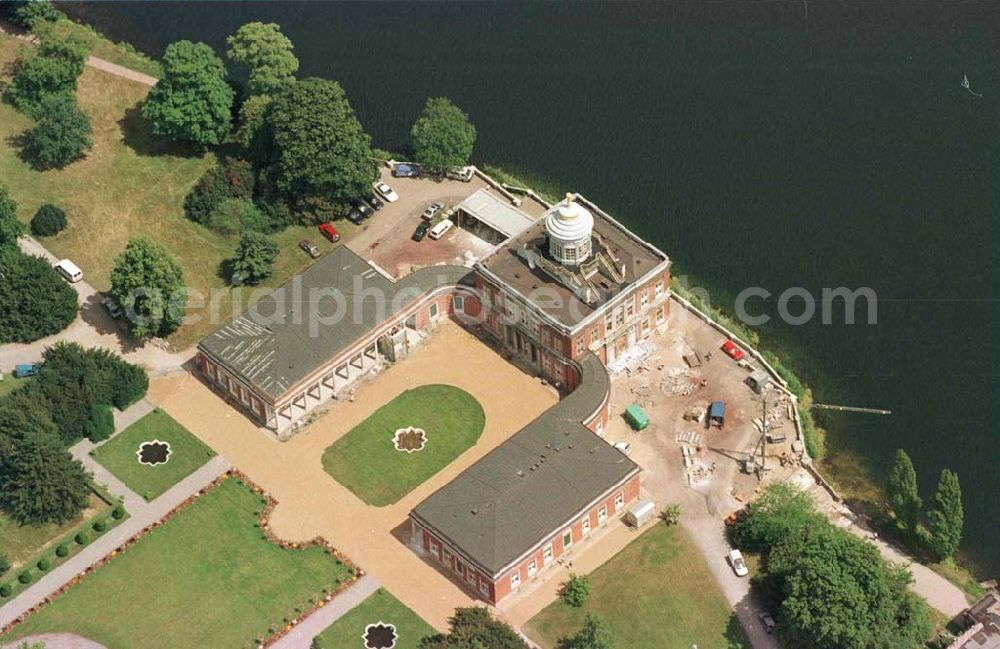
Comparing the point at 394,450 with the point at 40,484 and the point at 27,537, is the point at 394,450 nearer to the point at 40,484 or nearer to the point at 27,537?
the point at 40,484

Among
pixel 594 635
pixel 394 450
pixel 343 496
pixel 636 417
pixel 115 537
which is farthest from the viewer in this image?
pixel 636 417

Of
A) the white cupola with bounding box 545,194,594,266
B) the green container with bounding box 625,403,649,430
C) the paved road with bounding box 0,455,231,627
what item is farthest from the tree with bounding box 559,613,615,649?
the paved road with bounding box 0,455,231,627

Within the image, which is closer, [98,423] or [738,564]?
[738,564]

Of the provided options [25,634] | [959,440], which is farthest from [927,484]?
[25,634]

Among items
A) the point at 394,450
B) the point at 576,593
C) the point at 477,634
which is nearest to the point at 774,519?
the point at 576,593

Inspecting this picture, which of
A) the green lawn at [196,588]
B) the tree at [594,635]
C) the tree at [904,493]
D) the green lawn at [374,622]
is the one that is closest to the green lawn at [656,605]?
the tree at [594,635]

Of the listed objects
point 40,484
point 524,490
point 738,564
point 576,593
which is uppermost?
point 524,490
